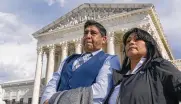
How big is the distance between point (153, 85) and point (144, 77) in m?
0.19

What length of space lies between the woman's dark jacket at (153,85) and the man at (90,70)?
0.19m

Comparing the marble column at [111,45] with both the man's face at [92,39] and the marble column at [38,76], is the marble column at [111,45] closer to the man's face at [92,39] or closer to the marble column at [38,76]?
the marble column at [38,76]

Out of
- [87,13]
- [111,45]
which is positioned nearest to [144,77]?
[111,45]

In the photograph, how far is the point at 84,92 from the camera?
13.1ft

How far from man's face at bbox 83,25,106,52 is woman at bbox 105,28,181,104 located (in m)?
0.46

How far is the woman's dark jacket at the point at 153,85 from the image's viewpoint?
3.55 metres

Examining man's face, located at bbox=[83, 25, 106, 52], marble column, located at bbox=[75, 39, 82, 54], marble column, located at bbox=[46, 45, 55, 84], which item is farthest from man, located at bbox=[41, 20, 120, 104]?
marble column, located at bbox=[46, 45, 55, 84]

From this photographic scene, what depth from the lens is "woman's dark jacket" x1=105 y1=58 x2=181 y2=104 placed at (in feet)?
11.6

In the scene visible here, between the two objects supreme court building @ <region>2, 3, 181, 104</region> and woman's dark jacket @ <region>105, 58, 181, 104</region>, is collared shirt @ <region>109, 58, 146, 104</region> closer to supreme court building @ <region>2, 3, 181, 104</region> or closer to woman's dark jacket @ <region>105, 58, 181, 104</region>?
woman's dark jacket @ <region>105, 58, 181, 104</region>

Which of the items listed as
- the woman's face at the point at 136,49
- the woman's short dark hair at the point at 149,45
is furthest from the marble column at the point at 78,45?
the woman's face at the point at 136,49

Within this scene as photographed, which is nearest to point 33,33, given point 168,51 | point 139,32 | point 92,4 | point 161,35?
point 92,4

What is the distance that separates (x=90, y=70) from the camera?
4.30 m

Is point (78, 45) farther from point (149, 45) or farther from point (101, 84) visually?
point (101, 84)

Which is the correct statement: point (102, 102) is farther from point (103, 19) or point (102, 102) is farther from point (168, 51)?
point (168, 51)
